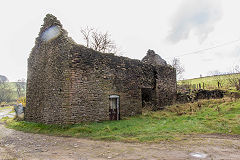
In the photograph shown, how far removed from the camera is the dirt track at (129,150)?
5.35 m

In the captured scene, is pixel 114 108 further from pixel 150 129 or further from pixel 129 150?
pixel 129 150

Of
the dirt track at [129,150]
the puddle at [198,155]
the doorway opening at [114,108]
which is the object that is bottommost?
the dirt track at [129,150]

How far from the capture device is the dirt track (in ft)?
17.5

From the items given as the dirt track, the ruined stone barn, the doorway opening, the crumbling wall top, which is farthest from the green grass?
the crumbling wall top

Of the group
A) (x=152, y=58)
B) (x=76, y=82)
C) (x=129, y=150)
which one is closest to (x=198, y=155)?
(x=129, y=150)

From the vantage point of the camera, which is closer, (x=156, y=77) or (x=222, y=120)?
(x=222, y=120)

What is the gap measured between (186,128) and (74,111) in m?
6.20

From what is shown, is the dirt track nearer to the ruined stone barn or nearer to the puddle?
the puddle

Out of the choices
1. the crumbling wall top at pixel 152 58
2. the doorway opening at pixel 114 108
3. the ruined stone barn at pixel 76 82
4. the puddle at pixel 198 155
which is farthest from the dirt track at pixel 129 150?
the crumbling wall top at pixel 152 58

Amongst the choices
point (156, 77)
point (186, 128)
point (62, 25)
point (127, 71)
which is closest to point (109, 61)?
point (127, 71)

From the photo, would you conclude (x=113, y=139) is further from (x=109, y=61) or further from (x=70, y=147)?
(x=109, y=61)

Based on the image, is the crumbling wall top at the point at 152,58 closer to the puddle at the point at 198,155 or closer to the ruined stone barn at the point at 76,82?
the ruined stone barn at the point at 76,82

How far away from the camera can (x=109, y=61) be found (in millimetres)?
12289

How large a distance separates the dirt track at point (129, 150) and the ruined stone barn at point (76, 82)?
3.33 meters
